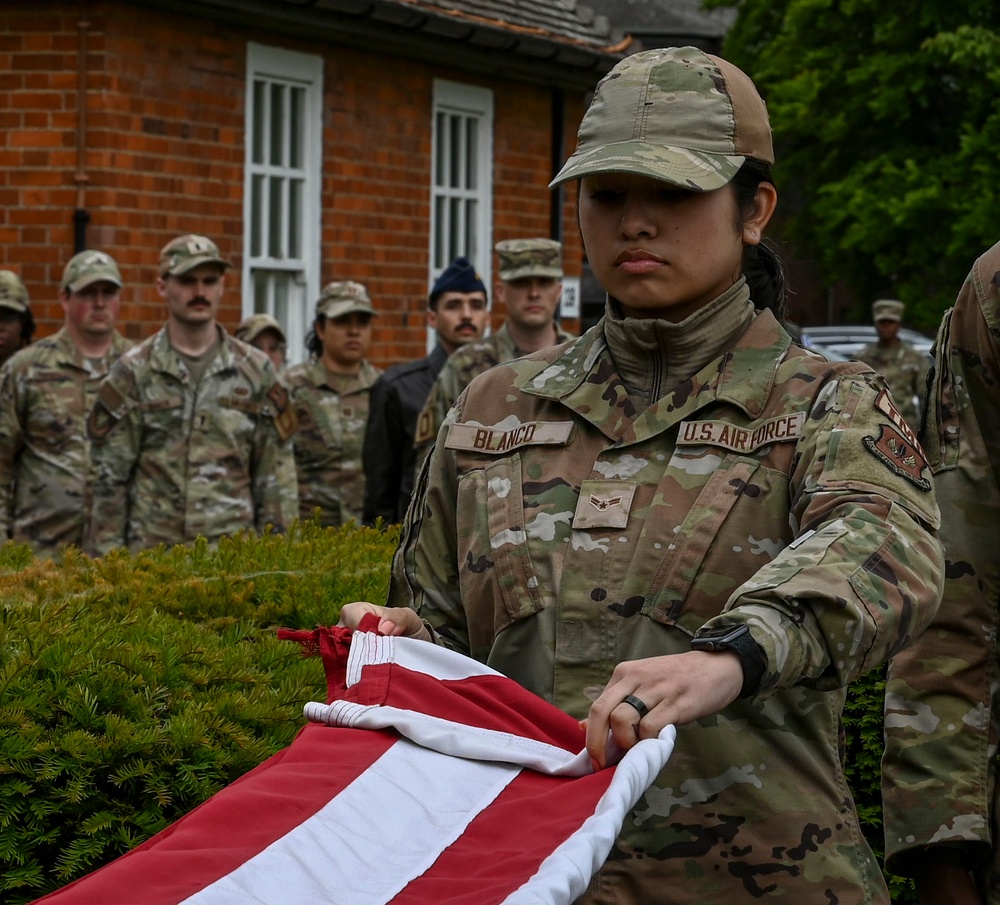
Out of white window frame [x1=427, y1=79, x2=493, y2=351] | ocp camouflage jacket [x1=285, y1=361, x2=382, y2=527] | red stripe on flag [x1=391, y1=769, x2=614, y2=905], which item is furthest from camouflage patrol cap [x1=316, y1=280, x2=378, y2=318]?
red stripe on flag [x1=391, y1=769, x2=614, y2=905]

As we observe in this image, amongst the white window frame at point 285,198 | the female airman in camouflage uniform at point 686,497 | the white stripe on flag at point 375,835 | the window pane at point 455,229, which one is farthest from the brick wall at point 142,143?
the white stripe on flag at point 375,835

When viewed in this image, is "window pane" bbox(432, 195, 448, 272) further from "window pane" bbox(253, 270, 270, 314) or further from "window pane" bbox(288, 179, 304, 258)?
"window pane" bbox(253, 270, 270, 314)

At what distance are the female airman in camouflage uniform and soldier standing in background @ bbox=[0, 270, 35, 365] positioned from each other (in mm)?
8556

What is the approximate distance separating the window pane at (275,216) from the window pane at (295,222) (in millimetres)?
152

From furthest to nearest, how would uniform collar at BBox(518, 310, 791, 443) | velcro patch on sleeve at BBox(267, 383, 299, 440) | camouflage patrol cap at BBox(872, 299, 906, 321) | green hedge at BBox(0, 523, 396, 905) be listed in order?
camouflage patrol cap at BBox(872, 299, 906, 321), velcro patch on sleeve at BBox(267, 383, 299, 440), green hedge at BBox(0, 523, 396, 905), uniform collar at BBox(518, 310, 791, 443)

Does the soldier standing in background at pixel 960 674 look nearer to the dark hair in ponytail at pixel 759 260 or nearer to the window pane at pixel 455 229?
the dark hair in ponytail at pixel 759 260

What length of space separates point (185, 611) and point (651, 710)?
3166 mm

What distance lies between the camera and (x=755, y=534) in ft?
8.96

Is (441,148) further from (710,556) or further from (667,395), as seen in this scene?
(710,556)

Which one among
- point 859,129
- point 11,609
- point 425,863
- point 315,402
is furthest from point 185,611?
Answer: point 859,129

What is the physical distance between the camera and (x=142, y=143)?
41.3ft

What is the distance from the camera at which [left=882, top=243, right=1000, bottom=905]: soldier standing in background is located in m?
3.23

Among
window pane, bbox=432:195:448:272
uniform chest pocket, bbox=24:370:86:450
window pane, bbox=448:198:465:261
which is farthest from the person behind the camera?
window pane, bbox=448:198:465:261

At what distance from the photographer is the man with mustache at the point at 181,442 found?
8.95m
